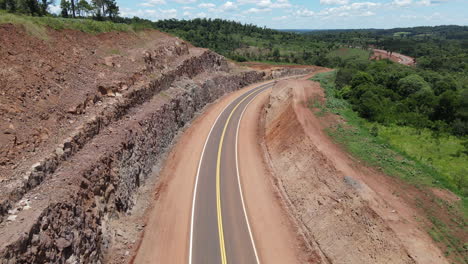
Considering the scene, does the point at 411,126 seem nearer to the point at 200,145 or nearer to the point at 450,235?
the point at 450,235

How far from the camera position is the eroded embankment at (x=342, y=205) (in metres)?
15.3

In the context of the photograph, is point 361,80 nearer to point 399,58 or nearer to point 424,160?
point 424,160

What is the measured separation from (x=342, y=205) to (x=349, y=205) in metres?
0.53

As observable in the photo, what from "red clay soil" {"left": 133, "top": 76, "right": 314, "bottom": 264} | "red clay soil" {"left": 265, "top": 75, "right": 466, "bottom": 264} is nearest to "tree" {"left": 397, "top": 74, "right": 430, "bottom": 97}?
"red clay soil" {"left": 265, "top": 75, "right": 466, "bottom": 264}

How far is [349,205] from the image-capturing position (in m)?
18.5

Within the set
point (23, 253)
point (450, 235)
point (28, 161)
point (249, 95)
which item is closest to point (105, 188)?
point (28, 161)

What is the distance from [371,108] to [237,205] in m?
20.2

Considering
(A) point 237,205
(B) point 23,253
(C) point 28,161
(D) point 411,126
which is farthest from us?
(D) point 411,126

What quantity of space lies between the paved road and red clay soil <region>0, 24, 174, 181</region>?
10669mm

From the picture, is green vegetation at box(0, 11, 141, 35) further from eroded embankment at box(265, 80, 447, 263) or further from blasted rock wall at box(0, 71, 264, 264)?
eroded embankment at box(265, 80, 447, 263)

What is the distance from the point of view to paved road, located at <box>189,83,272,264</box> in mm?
17422

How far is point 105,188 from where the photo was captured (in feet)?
60.0

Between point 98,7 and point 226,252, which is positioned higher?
A: point 98,7

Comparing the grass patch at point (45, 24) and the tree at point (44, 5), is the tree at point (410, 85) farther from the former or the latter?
the tree at point (44, 5)
